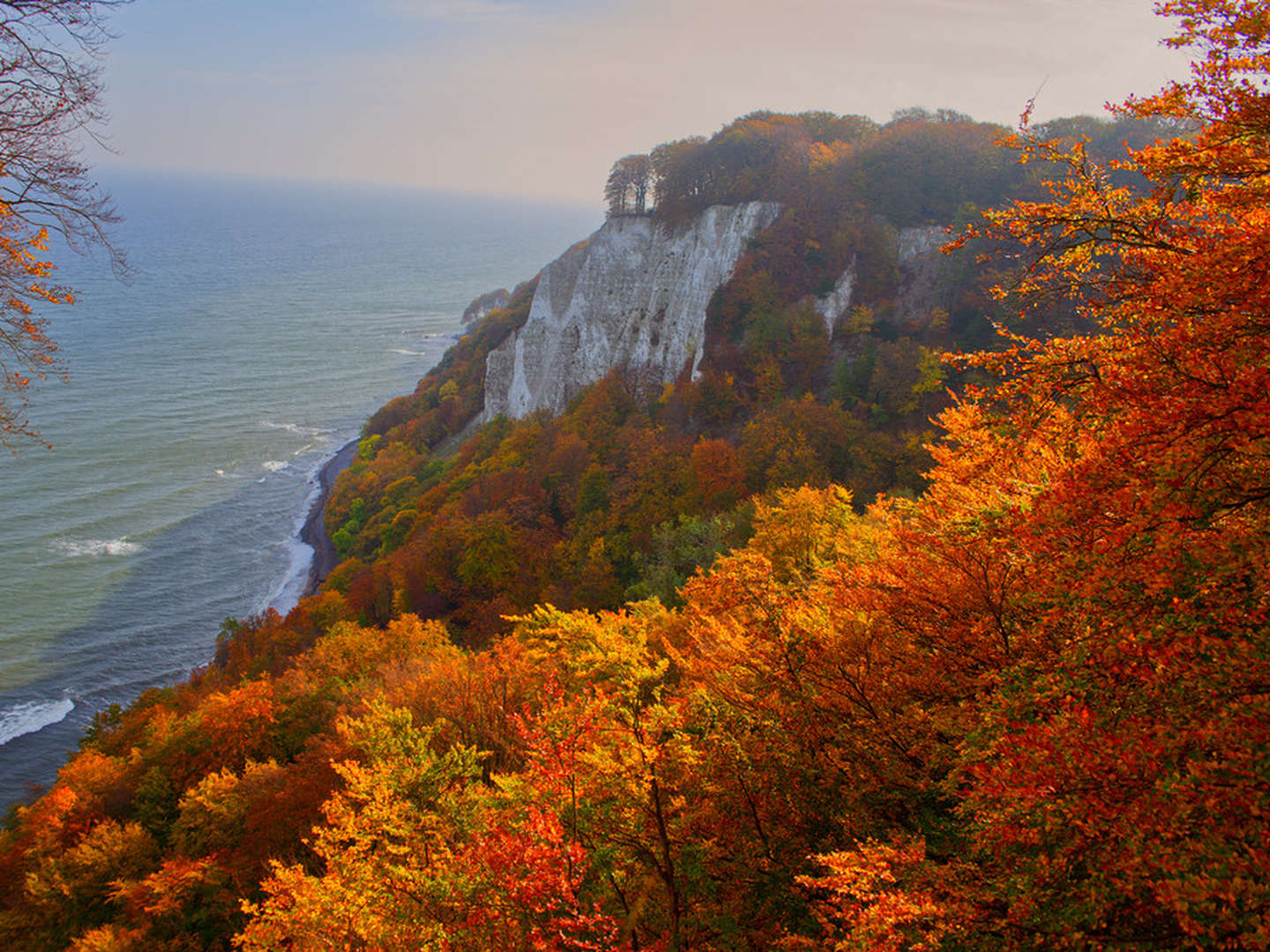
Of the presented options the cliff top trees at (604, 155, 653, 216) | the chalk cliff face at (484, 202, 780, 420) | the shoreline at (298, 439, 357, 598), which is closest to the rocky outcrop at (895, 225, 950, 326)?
the chalk cliff face at (484, 202, 780, 420)

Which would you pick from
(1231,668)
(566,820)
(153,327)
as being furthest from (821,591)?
(153,327)

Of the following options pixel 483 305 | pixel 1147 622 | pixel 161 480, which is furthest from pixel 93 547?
pixel 483 305

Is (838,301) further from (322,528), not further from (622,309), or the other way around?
(322,528)

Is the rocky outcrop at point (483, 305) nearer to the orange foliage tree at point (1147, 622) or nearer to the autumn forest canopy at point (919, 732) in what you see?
the autumn forest canopy at point (919, 732)

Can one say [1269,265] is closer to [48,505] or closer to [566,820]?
[566,820]

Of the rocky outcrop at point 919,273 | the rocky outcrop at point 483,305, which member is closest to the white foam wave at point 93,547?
the rocky outcrop at point 919,273

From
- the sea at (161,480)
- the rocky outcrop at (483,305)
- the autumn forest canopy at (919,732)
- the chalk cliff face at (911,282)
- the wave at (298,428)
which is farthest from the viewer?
the rocky outcrop at (483,305)

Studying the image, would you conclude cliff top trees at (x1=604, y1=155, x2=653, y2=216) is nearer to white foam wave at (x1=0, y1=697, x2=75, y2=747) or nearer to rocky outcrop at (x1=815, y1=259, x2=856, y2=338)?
rocky outcrop at (x1=815, y1=259, x2=856, y2=338)
